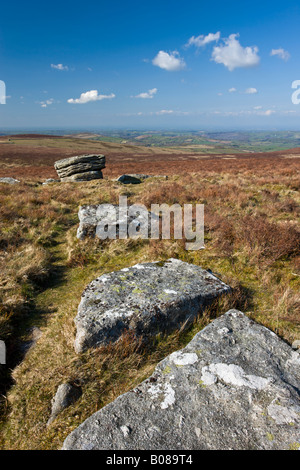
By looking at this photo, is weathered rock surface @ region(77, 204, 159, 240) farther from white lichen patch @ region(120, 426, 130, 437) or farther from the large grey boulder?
white lichen patch @ region(120, 426, 130, 437)

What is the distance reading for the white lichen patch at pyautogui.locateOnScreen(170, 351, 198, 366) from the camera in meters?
3.17

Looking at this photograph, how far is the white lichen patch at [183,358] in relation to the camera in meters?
3.17

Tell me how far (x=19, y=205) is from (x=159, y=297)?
34.1ft

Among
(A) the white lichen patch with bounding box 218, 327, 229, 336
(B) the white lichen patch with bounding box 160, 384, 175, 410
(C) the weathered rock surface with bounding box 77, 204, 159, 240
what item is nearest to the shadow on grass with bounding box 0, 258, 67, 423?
(B) the white lichen patch with bounding box 160, 384, 175, 410

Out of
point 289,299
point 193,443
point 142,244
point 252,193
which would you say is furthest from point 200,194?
point 193,443

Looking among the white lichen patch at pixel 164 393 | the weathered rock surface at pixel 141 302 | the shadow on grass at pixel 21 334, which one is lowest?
the shadow on grass at pixel 21 334

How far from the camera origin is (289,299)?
462cm

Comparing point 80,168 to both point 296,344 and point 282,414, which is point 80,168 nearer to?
point 296,344

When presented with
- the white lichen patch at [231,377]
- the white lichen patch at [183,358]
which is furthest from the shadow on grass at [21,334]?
the white lichen patch at [231,377]

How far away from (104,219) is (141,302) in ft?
17.0

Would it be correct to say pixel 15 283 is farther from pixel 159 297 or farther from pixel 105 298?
pixel 159 297

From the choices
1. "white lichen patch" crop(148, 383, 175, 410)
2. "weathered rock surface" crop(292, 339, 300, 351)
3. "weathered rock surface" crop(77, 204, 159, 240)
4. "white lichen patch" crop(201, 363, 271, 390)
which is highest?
"weathered rock surface" crop(77, 204, 159, 240)

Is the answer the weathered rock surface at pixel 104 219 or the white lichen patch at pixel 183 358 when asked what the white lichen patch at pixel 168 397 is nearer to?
the white lichen patch at pixel 183 358

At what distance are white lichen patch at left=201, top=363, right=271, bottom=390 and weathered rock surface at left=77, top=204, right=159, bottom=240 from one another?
18.6 feet
